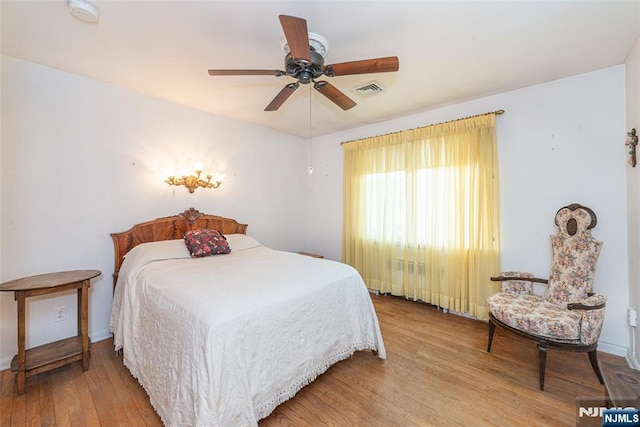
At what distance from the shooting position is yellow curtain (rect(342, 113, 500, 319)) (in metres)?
3.01

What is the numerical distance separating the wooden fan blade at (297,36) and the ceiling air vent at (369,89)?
1.30 m

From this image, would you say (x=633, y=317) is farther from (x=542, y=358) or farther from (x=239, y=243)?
(x=239, y=243)

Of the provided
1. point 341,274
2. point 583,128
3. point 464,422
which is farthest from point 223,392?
point 583,128

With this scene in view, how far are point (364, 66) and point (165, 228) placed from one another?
277 cm

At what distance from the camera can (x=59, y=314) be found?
96.7 inches

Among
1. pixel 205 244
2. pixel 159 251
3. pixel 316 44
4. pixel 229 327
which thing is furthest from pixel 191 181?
pixel 229 327

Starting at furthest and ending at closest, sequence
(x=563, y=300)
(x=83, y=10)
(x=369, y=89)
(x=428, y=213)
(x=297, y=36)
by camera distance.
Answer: (x=428, y=213) < (x=369, y=89) < (x=563, y=300) < (x=83, y=10) < (x=297, y=36)

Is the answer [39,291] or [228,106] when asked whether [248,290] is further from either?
[228,106]

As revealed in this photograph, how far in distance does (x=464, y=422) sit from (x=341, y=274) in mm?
1253

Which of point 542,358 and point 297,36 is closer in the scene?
point 297,36

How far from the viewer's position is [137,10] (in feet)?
5.57

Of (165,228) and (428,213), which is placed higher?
(428,213)

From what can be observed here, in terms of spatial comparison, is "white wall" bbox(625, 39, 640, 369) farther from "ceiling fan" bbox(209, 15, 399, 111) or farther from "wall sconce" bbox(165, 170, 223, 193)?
"wall sconce" bbox(165, 170, 223, 193)

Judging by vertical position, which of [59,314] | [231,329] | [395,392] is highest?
[231,329]
